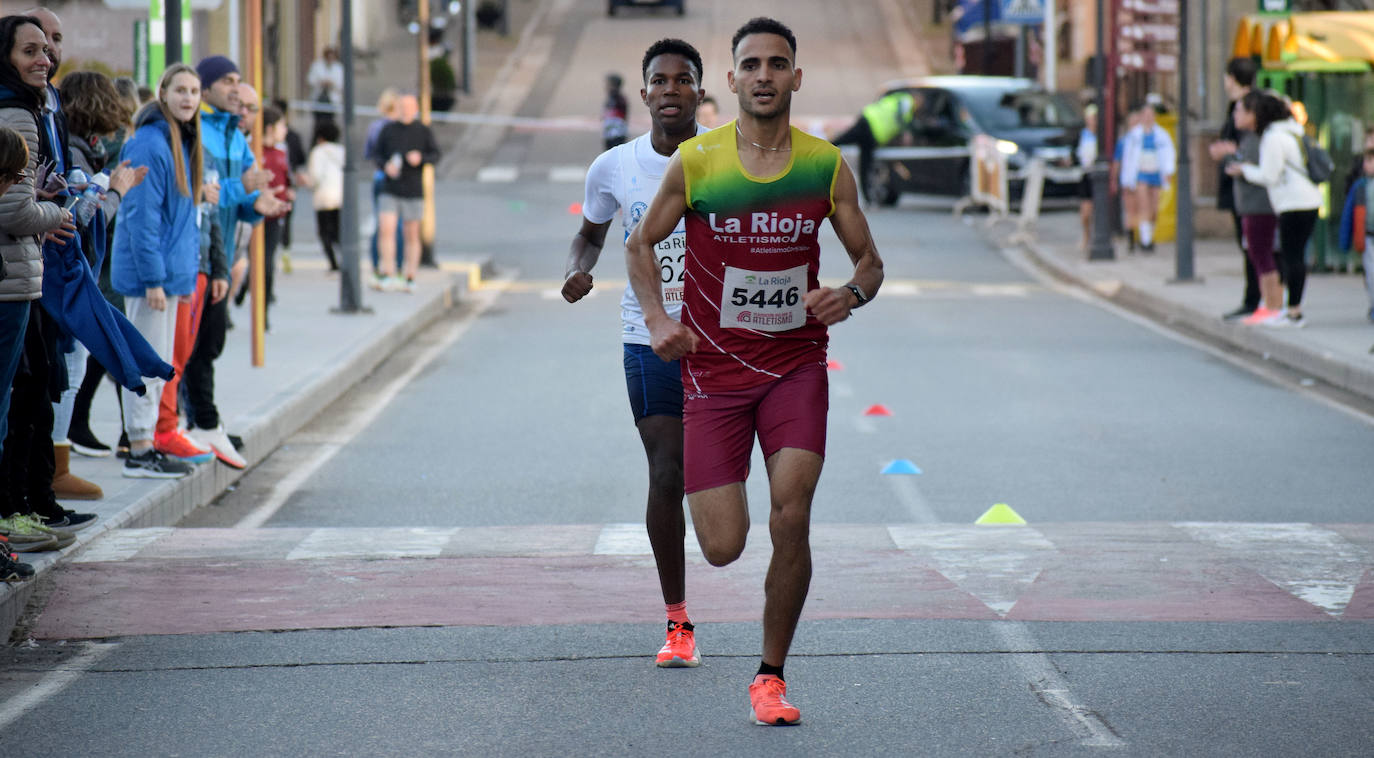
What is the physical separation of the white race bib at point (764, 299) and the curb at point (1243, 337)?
28.8 feet

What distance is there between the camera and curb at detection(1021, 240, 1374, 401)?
44.9 feet

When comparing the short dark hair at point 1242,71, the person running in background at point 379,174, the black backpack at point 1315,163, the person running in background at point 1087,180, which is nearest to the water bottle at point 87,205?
the black backpack at point 1315,163

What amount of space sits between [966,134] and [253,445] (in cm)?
2145

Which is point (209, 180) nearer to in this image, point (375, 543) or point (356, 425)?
point (375, 543)

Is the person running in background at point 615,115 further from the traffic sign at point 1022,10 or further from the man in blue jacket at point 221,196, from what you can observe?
the man in blue jacket at point 221,196

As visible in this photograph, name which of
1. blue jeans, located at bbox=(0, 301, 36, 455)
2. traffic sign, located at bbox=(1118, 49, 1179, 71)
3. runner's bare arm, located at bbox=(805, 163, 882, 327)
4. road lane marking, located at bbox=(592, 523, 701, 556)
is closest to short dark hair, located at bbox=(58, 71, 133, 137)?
blue jeans, located at bbox=(0, 301, 36, 455)

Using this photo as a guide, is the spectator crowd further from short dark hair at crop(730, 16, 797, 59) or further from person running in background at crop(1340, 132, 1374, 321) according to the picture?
person running in background at crop(1340, 132, 1374, 321)

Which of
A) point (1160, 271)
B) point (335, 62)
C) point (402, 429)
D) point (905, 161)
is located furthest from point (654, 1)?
point (402, 429)

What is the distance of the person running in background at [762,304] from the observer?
548cm

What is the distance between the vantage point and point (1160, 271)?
22531 millimetres

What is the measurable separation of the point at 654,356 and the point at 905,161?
26177 mm

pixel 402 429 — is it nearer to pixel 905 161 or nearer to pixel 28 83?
pixel 28 83

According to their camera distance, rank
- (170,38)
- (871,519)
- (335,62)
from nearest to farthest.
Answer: (871,519) < (170,38) < (335,62)

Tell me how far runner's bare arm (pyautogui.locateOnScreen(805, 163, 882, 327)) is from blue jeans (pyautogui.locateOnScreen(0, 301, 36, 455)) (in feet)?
10.7
